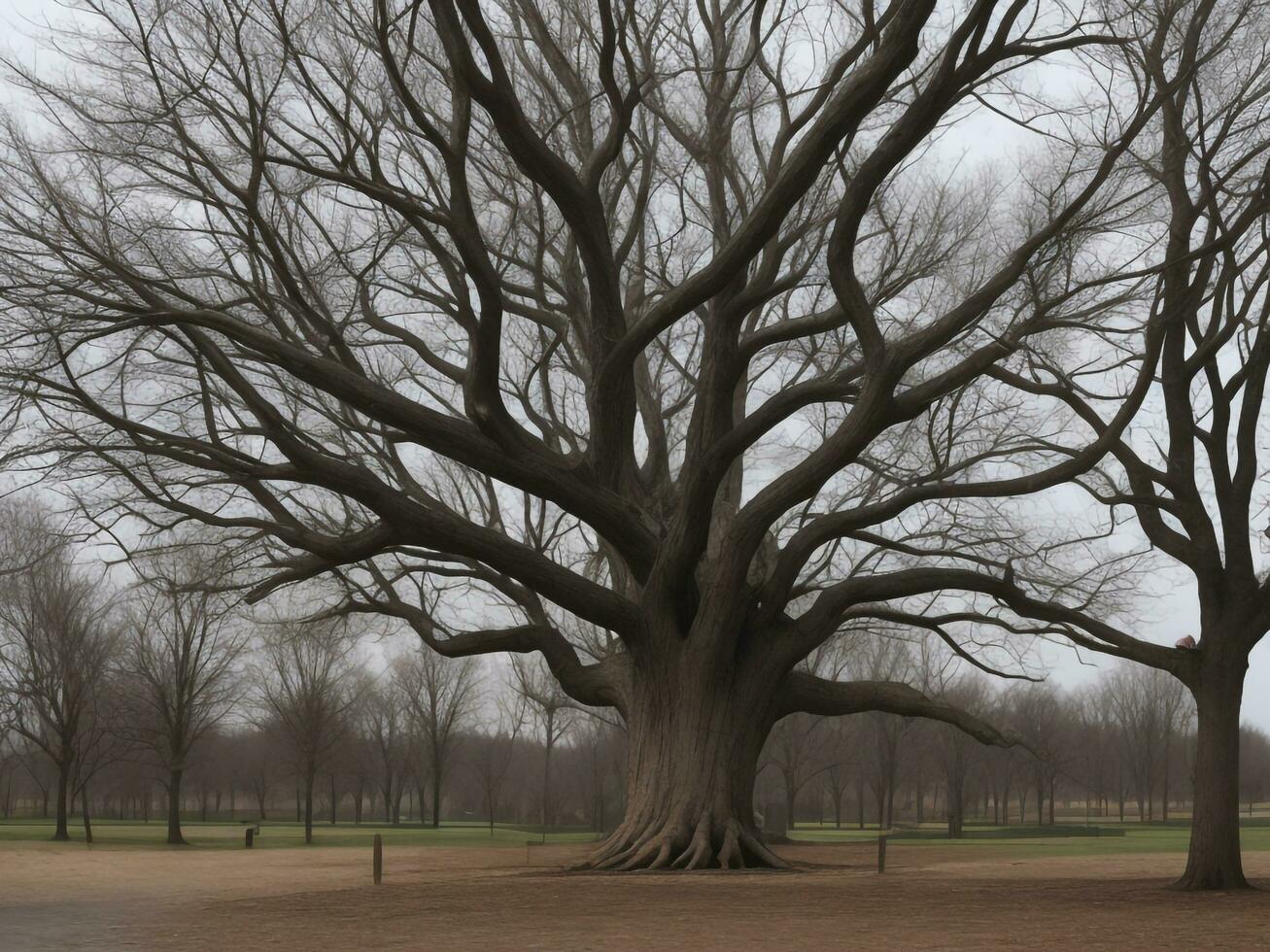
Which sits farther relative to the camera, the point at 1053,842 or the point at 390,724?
the point at 390,724

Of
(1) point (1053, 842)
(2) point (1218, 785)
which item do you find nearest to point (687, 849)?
(2) point (1218, 785)

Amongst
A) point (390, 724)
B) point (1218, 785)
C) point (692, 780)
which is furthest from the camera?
point (390, 724)

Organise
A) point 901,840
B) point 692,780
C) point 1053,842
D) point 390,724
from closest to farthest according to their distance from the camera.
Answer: point 692,780 → point 1053,842 → point 901,840 → point 390,724

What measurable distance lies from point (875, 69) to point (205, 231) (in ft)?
28.1

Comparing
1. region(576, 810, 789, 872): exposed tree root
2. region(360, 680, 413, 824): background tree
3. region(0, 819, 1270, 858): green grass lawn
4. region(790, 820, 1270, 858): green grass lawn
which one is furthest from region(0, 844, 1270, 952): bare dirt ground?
region(360, 680, 413, 824): background tree

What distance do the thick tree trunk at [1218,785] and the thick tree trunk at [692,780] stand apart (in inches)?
201

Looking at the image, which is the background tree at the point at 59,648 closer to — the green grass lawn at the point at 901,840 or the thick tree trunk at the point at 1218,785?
the green grass lawn at the point at 901,840

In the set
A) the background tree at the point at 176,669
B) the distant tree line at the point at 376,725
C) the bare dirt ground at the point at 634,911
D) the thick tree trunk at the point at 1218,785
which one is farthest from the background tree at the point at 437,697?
the thick tree trunk at the point at 1218,785

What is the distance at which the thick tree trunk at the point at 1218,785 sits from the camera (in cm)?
1413

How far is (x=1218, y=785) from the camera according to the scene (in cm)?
1428

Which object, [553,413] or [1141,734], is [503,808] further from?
[553,413]

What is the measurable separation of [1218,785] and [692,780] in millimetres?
6344

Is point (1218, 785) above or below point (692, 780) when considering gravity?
above

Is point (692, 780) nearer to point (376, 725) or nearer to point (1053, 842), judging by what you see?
point (1053, 842)
